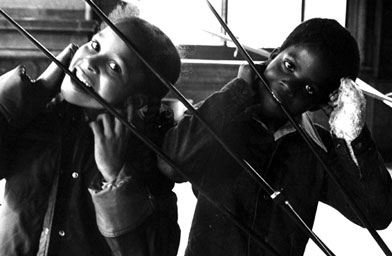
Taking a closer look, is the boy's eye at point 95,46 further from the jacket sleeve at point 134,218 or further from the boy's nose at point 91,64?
the jacket sleeve at point 134,218

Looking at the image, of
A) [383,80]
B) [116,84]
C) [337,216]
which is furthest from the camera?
[383,80]

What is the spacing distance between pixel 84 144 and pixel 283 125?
21cm

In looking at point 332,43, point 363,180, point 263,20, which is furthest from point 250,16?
point 363,180

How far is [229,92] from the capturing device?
1.89ft

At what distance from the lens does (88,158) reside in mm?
564

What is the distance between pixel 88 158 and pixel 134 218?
73mm

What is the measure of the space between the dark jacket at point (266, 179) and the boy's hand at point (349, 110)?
1cm

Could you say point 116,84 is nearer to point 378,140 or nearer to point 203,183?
point 203,183

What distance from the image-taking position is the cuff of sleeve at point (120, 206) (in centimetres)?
55

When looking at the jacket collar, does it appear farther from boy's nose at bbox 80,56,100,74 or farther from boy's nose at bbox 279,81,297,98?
boy's nose at bbox 80,56,100,74

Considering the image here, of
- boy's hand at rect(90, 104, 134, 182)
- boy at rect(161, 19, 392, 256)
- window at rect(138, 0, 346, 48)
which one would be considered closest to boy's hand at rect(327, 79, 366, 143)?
boy at rect(161, 19, 392, 256)

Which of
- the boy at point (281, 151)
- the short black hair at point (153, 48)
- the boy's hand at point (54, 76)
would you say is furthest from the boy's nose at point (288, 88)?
the boy's hand at point (54, 76)

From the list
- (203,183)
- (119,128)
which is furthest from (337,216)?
(119,128)

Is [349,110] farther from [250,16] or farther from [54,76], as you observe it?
[54,76]
